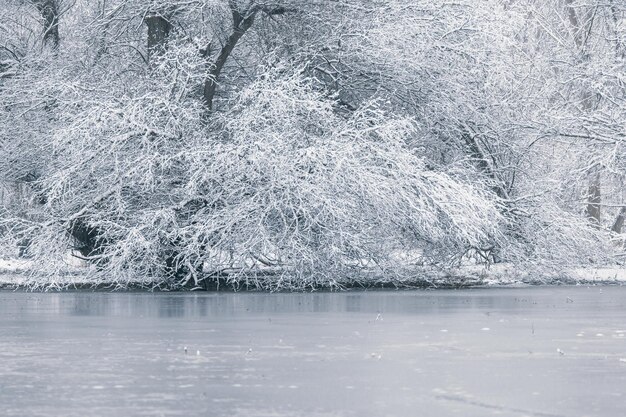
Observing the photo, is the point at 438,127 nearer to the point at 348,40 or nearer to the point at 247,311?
the point at 348,40

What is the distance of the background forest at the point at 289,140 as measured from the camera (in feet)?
76.7

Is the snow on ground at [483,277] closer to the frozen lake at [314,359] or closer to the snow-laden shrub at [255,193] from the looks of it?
the snow-laden shrub at [255,193]

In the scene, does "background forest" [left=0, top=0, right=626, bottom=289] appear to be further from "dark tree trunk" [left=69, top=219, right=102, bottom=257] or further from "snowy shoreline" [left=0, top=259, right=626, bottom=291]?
"snowy shoreline" [left=0, top=259, right=626, bottom=291]

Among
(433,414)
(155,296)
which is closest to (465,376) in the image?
(433,414)

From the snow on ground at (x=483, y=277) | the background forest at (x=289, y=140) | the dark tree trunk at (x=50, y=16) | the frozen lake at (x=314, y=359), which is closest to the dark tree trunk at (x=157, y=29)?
the background forest at (x=289, y=140)

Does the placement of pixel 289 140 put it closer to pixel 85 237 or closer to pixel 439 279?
pixel 439 279

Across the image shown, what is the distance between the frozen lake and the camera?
29.0ft

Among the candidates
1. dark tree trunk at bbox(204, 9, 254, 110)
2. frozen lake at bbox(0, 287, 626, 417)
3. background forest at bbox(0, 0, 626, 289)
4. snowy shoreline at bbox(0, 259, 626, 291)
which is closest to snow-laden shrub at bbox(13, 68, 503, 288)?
background forest at bbox(0, 0, 626, 289)

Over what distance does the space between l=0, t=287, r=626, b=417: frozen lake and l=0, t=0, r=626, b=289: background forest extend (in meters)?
3.32

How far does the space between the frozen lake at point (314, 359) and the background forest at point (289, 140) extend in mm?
3316

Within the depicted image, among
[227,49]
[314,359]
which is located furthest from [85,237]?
[314,359]

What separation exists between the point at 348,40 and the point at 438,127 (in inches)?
110

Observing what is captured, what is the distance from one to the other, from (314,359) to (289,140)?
40.4 ft

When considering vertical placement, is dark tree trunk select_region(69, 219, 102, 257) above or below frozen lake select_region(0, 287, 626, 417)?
above
